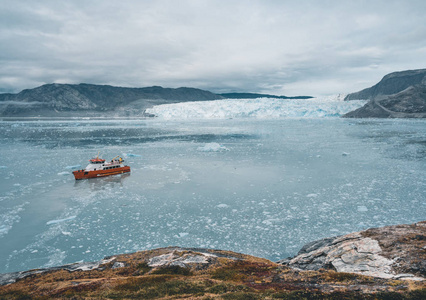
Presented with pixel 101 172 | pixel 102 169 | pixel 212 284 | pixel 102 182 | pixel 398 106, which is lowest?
pixel 102 182

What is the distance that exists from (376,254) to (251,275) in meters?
3.32

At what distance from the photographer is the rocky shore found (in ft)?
14.7

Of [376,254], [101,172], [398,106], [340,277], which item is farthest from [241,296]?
[398,106]

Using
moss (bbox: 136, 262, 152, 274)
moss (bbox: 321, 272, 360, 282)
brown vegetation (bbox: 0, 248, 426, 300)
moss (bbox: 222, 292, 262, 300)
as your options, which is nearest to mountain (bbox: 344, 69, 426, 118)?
moss (bbox: 321, 272, 360, 282)

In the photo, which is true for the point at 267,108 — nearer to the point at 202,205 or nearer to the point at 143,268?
the point at 202,205

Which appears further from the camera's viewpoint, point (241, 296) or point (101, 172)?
point (101, 172)

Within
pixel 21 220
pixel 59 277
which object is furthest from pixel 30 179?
pixel 59 277

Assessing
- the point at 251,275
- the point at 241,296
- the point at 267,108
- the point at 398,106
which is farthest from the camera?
the point at 398,106

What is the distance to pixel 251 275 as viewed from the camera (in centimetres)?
597

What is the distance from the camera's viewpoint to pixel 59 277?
629 centimetres

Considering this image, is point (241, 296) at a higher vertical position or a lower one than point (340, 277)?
higher

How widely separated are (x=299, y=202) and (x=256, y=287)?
10521mm

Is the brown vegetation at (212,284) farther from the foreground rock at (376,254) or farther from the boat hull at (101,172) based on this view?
the boat hull at (101,172)

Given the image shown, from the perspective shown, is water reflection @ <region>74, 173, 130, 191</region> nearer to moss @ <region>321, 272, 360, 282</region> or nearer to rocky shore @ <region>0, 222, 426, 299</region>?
rocky shore @ <region>0, 222, 426, 299</region>
